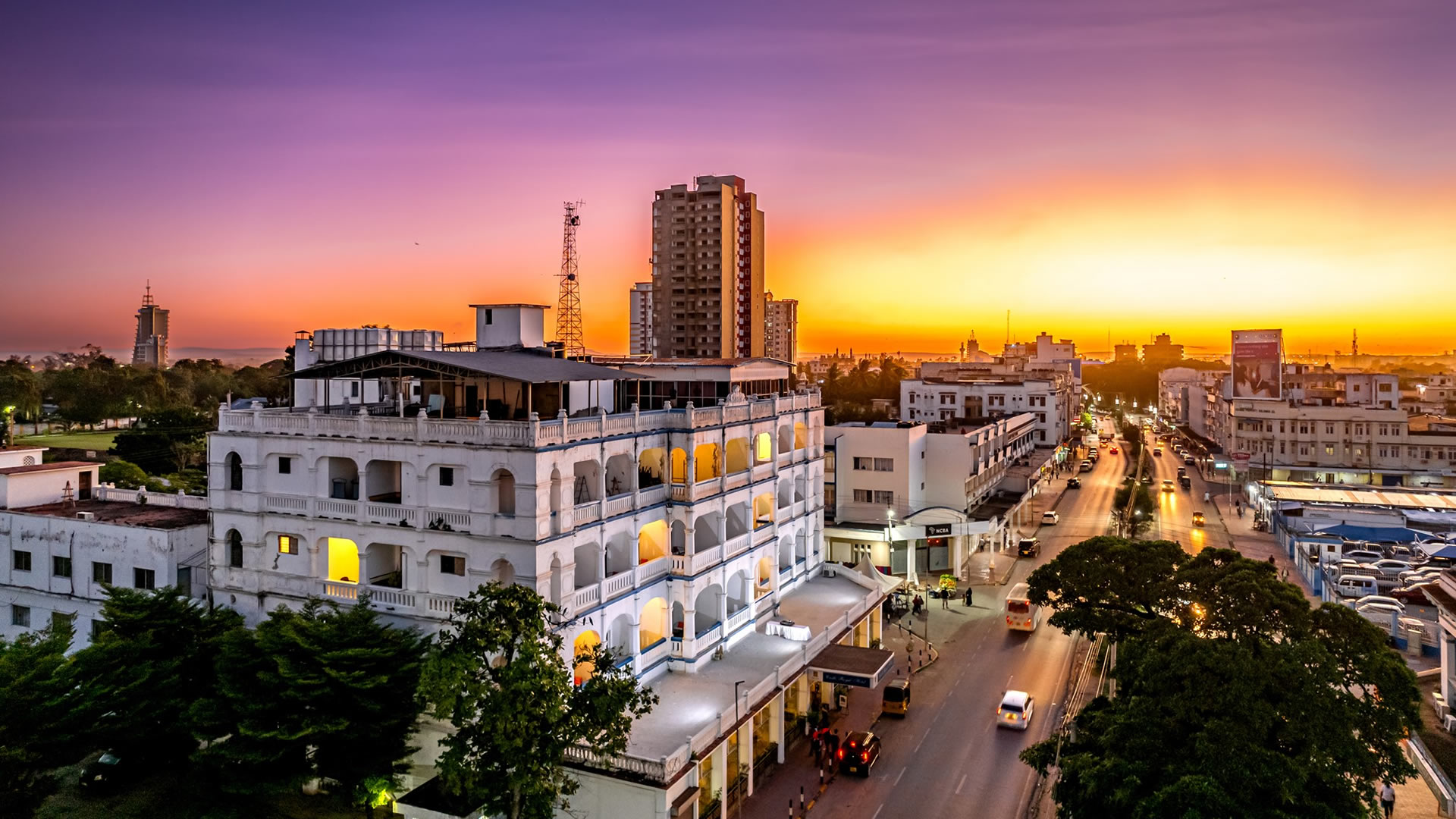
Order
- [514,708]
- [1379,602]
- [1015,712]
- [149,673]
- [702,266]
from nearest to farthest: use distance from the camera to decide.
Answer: [514,708] < [149,673] < [1015,712] < [1379,602] < [702,266]

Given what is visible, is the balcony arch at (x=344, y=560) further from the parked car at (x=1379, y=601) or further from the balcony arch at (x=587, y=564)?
the parked car at (x=1379, y=601)

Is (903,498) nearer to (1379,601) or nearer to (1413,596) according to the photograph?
(1379,601)

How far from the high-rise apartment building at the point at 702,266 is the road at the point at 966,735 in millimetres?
103533

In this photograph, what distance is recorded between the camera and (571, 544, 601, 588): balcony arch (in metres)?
34.5

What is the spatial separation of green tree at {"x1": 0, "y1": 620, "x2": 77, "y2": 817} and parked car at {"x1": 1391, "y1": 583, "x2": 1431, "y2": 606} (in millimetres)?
63732

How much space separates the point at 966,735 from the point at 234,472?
107ft

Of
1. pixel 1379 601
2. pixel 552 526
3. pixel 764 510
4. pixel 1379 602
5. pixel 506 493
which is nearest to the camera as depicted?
pixel 552 526

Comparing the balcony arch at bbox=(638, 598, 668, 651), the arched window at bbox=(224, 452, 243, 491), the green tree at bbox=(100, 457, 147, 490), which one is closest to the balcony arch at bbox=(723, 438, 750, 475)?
the balcony arch at bbox=(638, 598, 668, 651)

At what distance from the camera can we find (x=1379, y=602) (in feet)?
166

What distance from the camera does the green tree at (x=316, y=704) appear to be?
26.7m

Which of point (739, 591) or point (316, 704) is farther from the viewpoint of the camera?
point (739, 591)

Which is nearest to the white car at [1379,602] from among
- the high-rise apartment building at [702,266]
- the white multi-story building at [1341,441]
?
the white multi-story building at [1341,441]

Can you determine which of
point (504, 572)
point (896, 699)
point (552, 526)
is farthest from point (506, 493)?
point (896, 699)

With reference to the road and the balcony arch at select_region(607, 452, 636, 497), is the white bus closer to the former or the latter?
the road
